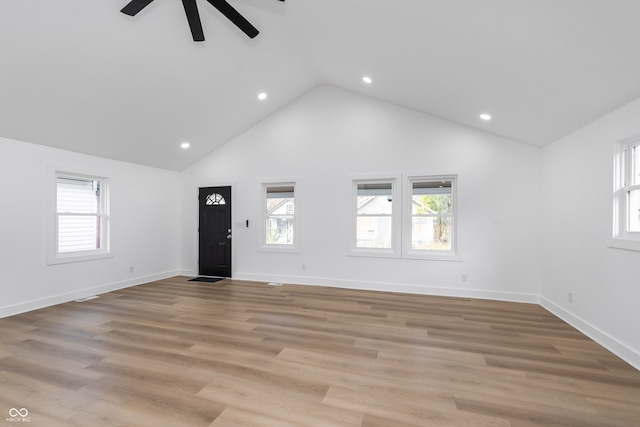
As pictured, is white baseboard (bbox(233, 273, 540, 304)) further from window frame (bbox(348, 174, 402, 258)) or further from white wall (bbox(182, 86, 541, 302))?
window frame (bbox(348, 174, 402, 258))

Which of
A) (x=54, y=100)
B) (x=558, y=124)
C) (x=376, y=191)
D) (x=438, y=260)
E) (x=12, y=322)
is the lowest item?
(x=12, y=322)

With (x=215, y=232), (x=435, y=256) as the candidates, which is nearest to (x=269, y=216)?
(x=215, y=232)

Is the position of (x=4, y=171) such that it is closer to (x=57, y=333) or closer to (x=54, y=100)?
(x=54, y=100)

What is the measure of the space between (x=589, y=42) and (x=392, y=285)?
3926 mm

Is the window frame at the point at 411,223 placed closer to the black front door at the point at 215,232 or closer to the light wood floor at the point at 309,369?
the light wood floor at the point at 309,369

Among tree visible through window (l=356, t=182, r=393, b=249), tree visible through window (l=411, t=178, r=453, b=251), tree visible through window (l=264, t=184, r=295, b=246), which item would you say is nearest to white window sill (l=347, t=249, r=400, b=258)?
tree visible through window (l=356, t=182, r=393, b=249)

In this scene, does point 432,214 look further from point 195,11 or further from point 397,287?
point 195,11

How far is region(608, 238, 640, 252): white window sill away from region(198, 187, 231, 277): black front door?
5831mm

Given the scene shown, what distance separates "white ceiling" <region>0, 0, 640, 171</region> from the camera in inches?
93.3

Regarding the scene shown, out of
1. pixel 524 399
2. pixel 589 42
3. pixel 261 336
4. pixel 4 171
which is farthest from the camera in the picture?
pixel 4 171

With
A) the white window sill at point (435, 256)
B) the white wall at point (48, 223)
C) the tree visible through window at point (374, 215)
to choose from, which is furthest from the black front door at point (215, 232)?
the white window sill at point (435, 256)

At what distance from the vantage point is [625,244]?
267cm

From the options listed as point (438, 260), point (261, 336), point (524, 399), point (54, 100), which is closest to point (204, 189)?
point (54, 100)

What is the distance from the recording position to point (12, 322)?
11.6ft
